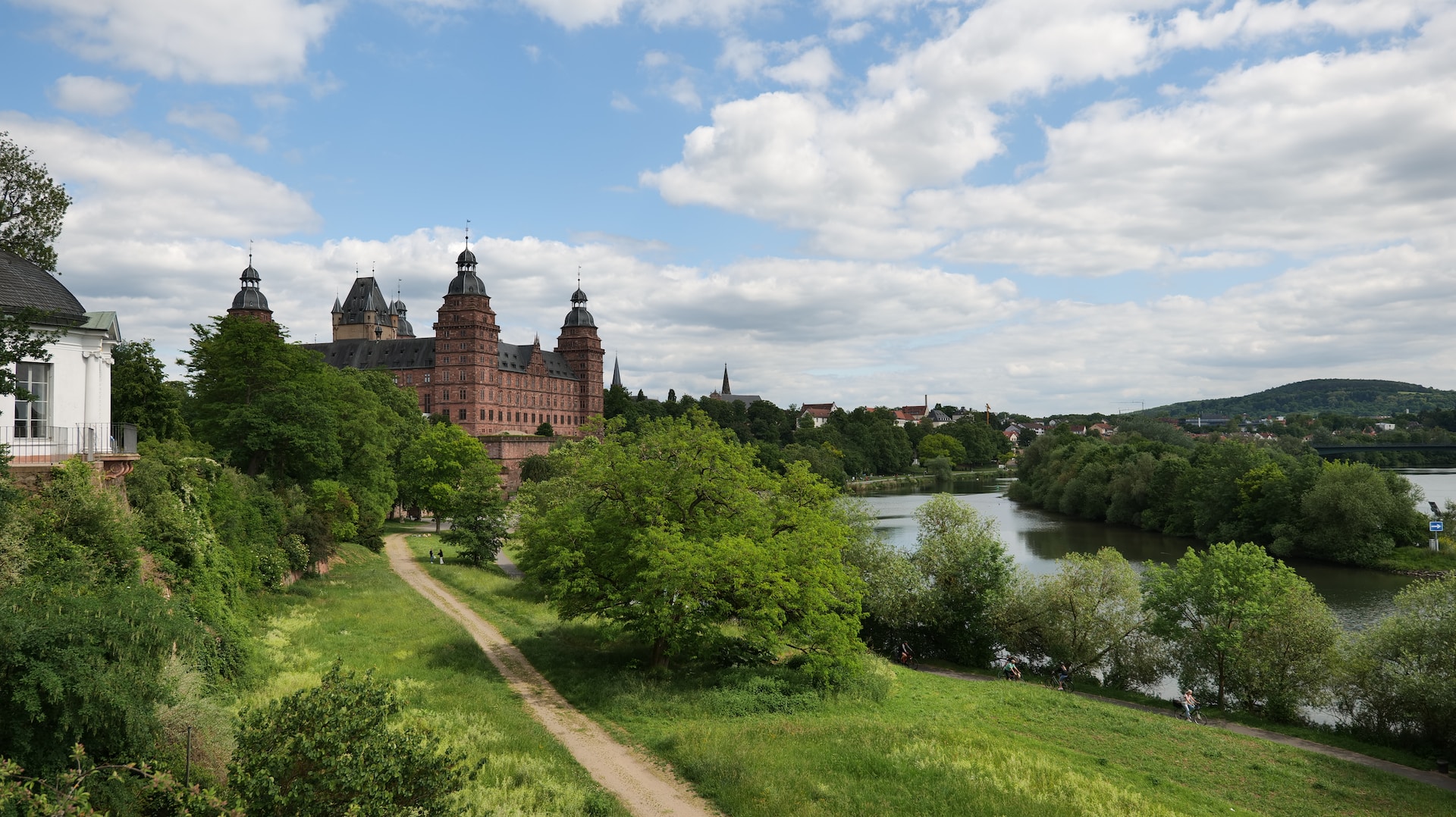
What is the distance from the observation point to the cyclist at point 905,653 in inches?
1139

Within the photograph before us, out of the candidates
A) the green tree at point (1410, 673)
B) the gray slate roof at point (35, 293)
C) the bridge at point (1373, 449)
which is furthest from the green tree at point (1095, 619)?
the bridge at point (1373, 449)

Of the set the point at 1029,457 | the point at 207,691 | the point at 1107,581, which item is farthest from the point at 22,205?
the point at 1029,457

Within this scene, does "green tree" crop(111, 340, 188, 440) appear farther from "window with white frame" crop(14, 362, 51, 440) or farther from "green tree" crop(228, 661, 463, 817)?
"green tree" crop(228, 661, 463, 817)

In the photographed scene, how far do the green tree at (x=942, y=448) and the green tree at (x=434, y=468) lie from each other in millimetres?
102247

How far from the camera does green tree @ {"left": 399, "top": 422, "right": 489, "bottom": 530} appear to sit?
5262 cm

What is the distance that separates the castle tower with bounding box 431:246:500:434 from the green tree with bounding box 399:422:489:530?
48.3 meters

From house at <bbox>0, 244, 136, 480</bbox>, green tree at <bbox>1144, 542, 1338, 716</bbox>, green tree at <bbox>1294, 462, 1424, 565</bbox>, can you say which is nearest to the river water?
green tree at <bbox>1294, 462, 1424, 565</bbox>

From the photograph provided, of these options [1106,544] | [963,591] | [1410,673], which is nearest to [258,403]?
[963,591]

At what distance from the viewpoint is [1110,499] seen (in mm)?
65250

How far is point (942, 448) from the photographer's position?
146875mm

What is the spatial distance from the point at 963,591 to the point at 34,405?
26.5 metres

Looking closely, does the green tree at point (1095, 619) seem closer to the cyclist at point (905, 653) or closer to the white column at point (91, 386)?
the cyclist at point (905, 653)

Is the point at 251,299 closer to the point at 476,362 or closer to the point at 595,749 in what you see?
the point at 476,362

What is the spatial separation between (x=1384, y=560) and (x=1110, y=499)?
20.4m
